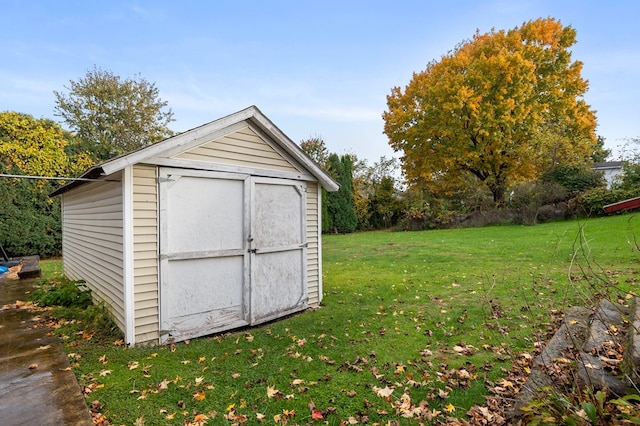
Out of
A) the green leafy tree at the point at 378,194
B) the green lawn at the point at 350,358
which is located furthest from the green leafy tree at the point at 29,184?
the green leafy tree at the point at 378,194

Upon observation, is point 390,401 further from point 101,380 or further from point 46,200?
point 46,200

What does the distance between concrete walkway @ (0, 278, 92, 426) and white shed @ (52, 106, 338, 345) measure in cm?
81

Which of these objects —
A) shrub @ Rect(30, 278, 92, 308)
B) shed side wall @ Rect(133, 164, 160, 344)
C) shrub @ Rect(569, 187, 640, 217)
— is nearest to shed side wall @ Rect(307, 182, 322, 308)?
shed side wall @ Rect(133, 164, 160, 344)

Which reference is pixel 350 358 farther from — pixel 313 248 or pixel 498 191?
pixel 498 191

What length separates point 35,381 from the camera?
3.27 metres

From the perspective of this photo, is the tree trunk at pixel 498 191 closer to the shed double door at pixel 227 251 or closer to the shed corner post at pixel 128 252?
the shed double door at pixel 227 251

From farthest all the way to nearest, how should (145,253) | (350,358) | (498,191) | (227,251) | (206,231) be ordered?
(498,191) < (227,251) < (206,231) < (145,253) < (350,358)

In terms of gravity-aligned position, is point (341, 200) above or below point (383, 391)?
above

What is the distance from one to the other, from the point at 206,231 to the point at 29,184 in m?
11.7

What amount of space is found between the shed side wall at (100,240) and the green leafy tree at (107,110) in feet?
37.3

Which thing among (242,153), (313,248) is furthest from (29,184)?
(313,248)

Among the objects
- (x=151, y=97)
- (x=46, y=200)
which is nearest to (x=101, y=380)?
(x=46, y=200)

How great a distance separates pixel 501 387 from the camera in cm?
304

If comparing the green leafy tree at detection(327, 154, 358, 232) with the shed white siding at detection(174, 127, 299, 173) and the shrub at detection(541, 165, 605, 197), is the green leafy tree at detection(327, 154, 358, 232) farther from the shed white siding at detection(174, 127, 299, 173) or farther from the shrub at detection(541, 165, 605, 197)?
the shed white siding at detection(174, 127, 299, 173)
